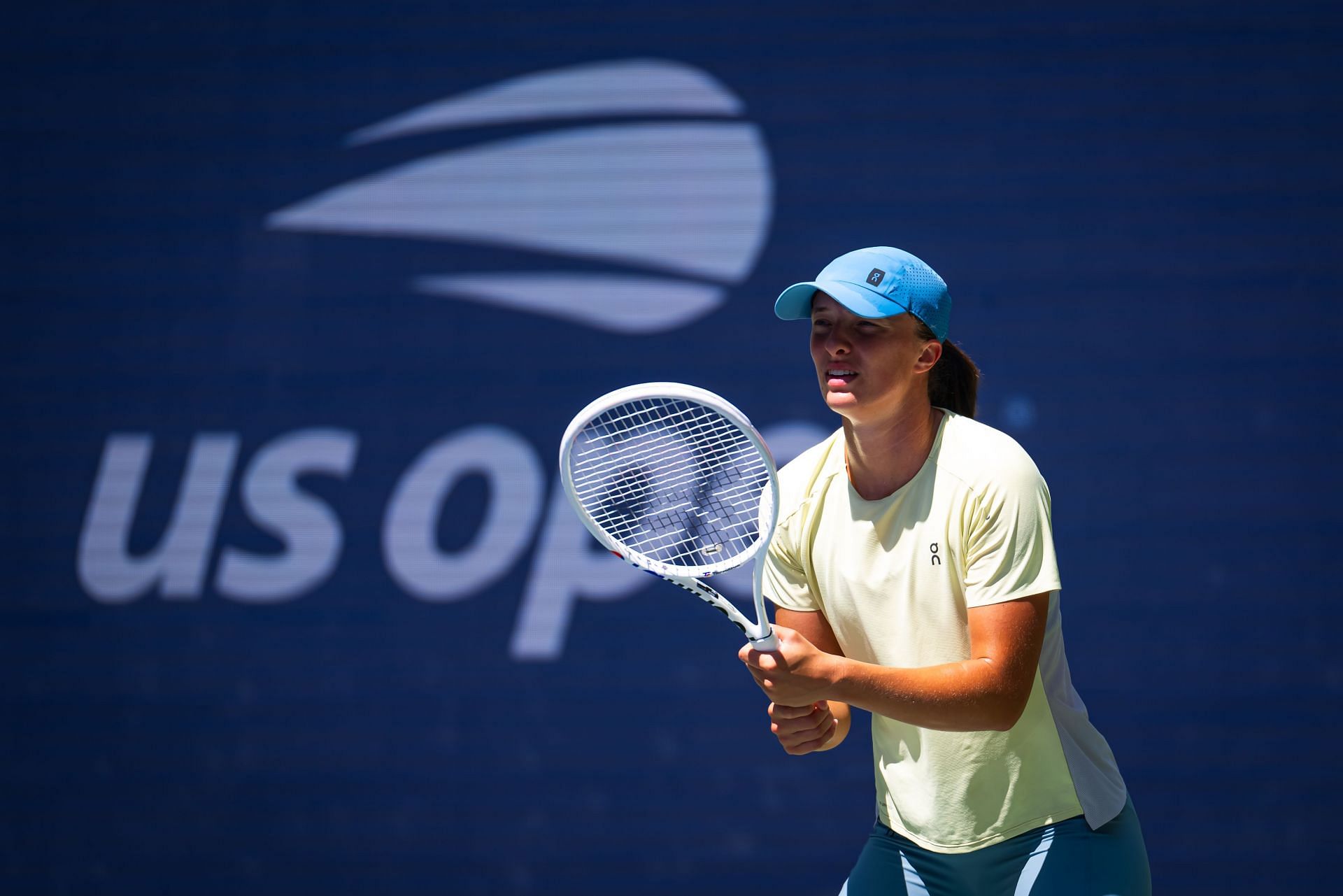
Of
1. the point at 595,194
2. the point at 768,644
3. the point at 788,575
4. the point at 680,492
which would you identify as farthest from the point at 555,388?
the point at 768,644

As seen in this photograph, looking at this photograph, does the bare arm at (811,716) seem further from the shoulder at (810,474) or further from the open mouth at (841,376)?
the open mouth at (841,376)

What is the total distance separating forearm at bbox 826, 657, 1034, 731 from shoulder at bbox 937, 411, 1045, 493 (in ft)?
1.01

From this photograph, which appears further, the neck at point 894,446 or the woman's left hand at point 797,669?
the neck at point 894,446

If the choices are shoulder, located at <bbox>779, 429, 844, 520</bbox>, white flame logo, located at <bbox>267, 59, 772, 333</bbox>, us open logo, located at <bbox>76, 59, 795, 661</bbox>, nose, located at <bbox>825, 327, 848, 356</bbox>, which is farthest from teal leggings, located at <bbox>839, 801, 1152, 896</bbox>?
white flame logo, located at <bbox>267, 59, 772, 333</bbox>

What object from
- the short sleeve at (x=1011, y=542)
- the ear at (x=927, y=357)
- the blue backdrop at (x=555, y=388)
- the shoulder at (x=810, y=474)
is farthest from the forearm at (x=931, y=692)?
the blue backdrop at (x=555, y=388)

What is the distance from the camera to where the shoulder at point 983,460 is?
2000mm

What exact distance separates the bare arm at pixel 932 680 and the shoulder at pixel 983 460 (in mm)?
205

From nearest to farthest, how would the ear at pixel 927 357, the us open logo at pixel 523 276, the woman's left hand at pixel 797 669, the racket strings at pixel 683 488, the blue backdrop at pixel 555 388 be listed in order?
the woman's left hand at pixel 797 669
the ear at pixel 927 357
the racket strings at pixel 683 488
the blue backdrop at pixel 555 388
the us open logo at pixel 523 276

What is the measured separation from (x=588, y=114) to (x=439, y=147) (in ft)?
2.00

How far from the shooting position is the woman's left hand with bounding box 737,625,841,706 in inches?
74.9

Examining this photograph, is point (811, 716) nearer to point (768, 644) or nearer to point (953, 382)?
point (768, 644)

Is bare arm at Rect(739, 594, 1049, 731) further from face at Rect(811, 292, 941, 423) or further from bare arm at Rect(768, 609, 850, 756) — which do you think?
face at Rect(811, 292, 941, 423)

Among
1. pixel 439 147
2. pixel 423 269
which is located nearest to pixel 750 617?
pixel 423 269

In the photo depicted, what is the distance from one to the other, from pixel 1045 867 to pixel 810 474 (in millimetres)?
823
